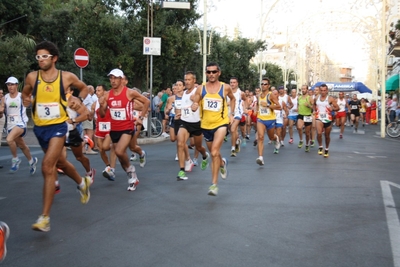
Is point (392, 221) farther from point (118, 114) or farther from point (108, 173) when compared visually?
point (108, 173)

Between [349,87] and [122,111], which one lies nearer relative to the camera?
[122,111]

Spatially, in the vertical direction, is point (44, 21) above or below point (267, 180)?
above

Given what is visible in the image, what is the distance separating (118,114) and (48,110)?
236 centimetres

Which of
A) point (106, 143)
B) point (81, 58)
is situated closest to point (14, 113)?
point (106, 143)

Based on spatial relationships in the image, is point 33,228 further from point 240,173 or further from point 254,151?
point 254,151

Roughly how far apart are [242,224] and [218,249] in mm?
1081

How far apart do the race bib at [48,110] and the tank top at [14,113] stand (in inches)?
191

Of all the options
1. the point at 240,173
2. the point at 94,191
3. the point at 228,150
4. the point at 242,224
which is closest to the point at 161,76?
the point at 228,150

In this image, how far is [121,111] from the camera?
28.0 ft

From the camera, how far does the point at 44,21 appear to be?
3234 centimetres

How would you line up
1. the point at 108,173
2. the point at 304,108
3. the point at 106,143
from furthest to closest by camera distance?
the point at 304,108, the point at 106,143, the point at 108,173

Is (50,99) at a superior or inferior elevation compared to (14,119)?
superior

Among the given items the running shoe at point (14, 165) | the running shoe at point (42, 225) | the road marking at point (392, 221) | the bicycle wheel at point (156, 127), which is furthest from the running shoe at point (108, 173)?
the bicycle wheel at point (156, 127)

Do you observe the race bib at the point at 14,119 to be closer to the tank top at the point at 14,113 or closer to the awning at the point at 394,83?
the tank top at the point at 14,113
